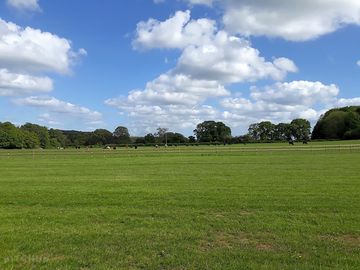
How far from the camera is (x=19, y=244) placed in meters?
8.95

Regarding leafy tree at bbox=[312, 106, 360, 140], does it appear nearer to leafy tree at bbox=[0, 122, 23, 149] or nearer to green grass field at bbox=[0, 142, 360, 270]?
leafy tree at bbox=[0, 122, 23, 149]

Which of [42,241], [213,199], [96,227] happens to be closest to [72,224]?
[96,227]

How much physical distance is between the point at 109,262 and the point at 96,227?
10.1ft

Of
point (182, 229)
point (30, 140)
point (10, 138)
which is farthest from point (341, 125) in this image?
point (182, 229)

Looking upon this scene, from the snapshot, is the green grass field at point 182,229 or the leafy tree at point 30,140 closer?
the green grass field at point 182,229

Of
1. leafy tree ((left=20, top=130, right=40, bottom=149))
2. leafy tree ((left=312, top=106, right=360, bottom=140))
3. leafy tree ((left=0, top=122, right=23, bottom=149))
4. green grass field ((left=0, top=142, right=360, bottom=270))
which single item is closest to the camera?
green grass field ((left=0, top=142, right=360, bottom=270))

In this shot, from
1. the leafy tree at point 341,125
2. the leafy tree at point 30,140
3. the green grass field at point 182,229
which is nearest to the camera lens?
the green grass field at point 182,229

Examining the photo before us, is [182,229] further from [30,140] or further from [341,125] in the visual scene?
[341,125]

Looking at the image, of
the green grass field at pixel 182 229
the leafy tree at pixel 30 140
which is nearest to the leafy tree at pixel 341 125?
the leafy tree at pixel 30 140

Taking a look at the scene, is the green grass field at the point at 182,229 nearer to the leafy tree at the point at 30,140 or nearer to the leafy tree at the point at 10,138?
the leafy tree at the point at 10,138

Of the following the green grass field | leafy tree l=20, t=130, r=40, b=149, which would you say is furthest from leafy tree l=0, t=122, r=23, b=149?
the green grass field

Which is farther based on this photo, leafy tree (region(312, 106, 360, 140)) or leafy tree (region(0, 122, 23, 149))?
leafy tree (region(312, 106, 360, 140))

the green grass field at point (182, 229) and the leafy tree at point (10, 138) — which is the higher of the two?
the leafy tree at point (10, 138)

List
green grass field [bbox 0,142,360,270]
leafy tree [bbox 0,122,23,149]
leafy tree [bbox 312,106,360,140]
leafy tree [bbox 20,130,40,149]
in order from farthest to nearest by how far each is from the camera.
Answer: leafy tree [bbox 20,130,40,149] → leafy tree [bbox 312,106,360,140] → leafy tree [bbox 0,122,23,149] → green grass field [bbox 0,142,360,270]
